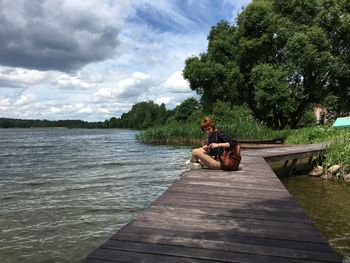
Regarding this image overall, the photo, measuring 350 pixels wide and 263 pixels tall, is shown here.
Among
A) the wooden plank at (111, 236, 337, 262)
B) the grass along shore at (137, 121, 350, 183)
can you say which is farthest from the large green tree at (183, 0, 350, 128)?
the wooden plank at (111, 236, 337, 262)

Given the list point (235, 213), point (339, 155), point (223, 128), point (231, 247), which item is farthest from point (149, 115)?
point (231, 247)

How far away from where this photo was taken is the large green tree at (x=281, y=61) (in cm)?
3275

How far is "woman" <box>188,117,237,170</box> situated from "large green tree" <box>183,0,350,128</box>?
23.9 meters

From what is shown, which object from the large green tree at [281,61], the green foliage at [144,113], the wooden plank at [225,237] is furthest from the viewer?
the green foliage at [144,113]

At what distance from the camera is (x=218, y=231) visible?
461cm

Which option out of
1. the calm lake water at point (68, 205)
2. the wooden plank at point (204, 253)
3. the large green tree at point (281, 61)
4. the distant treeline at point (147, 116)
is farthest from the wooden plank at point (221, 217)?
the distant treeline at point (147, 116)

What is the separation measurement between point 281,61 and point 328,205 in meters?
28.4

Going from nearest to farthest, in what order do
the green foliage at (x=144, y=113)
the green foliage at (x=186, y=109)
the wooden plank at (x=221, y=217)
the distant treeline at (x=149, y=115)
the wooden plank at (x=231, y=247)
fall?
the wooden plank at (x=231, y=247)
the wooden plank at (x=221, y=217)
the green foliage at (x=186, y=109)
the distant treeline at (x=149, y=115)
the green foliage at (x=144, y=113)

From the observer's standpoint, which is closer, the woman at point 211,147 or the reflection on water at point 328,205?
the reflection on water at point 328,205

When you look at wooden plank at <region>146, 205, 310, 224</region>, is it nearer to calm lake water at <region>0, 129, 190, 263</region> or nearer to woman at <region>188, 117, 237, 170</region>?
calm lake water at <region>0, 129, 190, 263</region>

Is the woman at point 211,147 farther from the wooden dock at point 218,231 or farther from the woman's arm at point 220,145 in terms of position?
the wooden dock at point 218,231

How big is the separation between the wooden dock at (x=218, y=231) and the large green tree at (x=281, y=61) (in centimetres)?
2730

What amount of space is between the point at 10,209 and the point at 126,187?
13.5 ft

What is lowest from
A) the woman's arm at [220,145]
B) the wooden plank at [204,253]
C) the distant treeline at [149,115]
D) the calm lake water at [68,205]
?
the calm lake water at [68,205]
